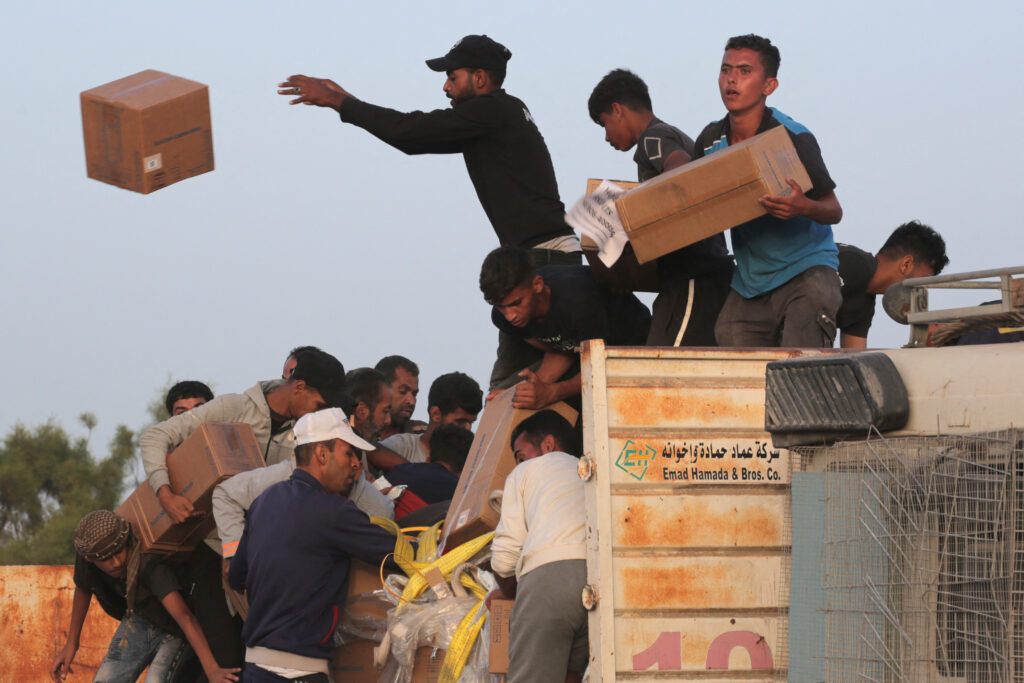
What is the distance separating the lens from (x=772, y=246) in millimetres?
4719

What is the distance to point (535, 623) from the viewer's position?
4.09 m

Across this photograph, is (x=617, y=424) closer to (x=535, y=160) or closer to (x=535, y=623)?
(x=535, y=623)

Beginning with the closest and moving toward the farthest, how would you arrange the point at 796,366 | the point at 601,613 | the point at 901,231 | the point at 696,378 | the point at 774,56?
the point at 796,366 < the point at 601,613 < the point at 696,378 < the point at 774,56 < the point at 901,231

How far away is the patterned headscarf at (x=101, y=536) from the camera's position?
5.80 meters

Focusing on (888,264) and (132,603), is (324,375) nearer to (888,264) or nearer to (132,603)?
(132,603)

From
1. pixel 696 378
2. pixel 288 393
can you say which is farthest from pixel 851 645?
pixel 288 393

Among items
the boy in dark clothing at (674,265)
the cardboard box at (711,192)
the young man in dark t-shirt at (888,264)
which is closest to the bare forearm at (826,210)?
the cardboard box at (711,192)

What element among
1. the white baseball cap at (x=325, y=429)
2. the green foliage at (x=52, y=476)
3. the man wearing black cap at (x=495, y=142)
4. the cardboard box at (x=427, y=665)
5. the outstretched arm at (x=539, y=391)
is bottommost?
the green foliage at (x=52, y=476)

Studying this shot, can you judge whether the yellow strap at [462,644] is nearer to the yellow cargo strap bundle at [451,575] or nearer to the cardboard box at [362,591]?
→ the yellow cargo strap bundle at [451,575]

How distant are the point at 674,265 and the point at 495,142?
108cm

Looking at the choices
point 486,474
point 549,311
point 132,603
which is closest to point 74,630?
point 132,603

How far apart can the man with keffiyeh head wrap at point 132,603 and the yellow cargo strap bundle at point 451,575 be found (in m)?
1.11

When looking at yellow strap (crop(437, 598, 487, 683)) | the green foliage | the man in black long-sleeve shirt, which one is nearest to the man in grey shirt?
the man in black long-sleeve shirt

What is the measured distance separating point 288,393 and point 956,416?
402cm
